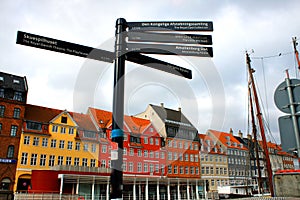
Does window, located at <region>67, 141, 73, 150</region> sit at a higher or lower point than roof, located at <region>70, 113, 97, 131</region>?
lower

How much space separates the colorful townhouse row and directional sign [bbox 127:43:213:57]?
19.5 m

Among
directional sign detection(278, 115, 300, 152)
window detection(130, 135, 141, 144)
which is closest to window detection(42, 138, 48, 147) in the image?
window detection(130, 135, 141, 144)

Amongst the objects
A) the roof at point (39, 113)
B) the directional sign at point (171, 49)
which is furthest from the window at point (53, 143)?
the directional sign at point (171, 49)

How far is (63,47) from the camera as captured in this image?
195 inches

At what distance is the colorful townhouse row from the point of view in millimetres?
33094

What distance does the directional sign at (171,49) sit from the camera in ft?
17.3

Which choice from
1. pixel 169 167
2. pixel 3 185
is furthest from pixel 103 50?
pixel 169 167

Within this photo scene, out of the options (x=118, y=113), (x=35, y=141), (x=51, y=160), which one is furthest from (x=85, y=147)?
(x=118, y=113)

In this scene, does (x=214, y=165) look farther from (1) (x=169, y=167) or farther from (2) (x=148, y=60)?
(2) (x=148, y=60)

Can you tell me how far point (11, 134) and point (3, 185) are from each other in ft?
21.8

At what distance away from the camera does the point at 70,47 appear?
503 centimetres

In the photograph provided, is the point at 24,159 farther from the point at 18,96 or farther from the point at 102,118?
the point at 102,118

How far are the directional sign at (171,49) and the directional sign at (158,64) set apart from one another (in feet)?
0.43

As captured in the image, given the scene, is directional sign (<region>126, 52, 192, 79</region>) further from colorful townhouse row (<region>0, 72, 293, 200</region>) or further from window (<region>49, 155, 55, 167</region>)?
window (<region>49, 155, 55, 167</region>)
